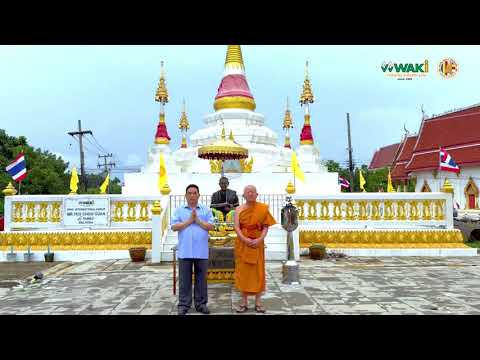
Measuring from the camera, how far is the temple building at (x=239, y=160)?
57.4 ft

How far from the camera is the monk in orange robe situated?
18.8ft

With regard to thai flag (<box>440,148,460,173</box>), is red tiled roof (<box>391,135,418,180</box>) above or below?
above

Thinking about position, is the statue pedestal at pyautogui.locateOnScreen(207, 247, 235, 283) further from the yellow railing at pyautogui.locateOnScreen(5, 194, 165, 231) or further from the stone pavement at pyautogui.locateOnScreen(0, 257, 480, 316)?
the yellow railing at pyautogui.locateOnScreen(5, 194, 165, 231)

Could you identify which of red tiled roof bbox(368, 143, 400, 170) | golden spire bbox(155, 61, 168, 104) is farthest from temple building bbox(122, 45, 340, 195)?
red tiled roof bbox(368, 143, 400, 170)

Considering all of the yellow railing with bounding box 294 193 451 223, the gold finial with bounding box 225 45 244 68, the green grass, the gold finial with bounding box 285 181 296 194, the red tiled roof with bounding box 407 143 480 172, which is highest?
the gold finial with bounding box 225 45 244 68

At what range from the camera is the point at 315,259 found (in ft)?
36.7

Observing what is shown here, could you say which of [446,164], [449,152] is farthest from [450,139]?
[446,164]

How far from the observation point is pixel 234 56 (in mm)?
22812

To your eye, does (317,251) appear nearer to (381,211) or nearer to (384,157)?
(381,211)

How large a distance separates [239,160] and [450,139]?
20.1m

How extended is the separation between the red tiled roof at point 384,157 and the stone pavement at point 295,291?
130 ft

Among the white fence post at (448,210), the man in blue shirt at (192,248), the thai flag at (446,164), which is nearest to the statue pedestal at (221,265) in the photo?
the man in blue shirt at (192,248)

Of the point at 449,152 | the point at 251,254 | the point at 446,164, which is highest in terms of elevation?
the point at 449,152

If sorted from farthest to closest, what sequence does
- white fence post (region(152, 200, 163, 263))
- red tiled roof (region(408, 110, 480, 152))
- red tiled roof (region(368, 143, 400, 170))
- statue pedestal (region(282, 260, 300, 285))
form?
red tiled roof (region(368, 143, 400, 170)) < red tiled roof (region(408, 110, 480, 152)) < white fence post (region(152, 200, 163, 263)) < statue pedestal (region(282, 260, 300, 285))
